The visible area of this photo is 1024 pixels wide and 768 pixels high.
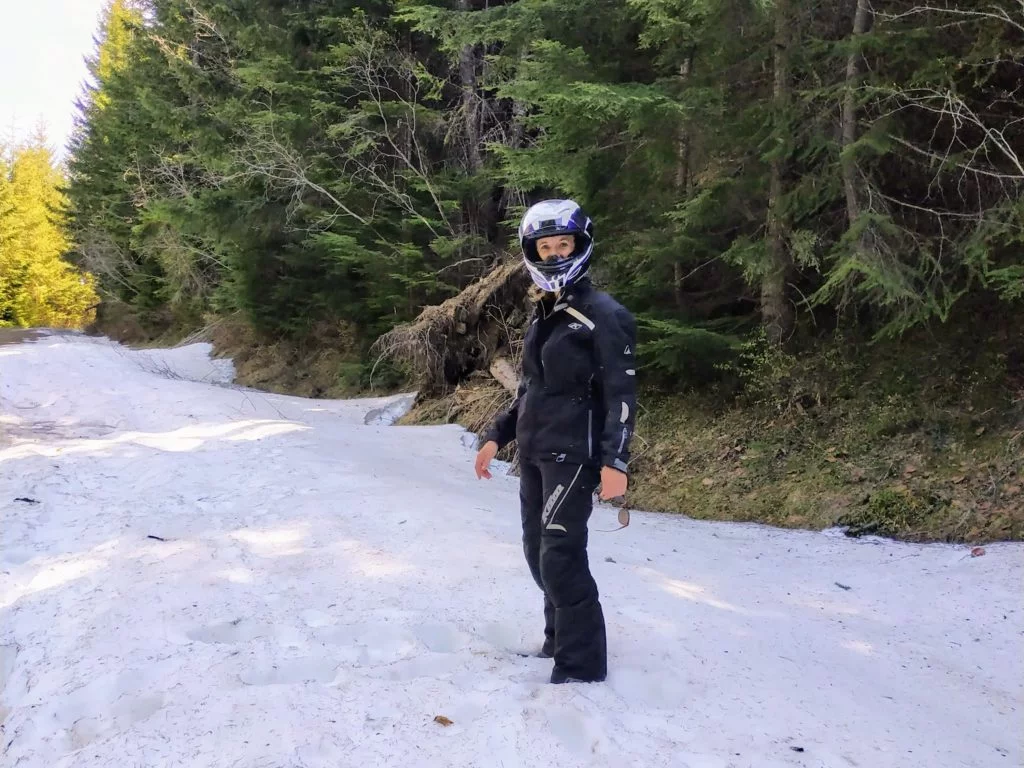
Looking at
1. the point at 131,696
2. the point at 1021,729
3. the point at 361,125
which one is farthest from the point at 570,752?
the point at 361,125

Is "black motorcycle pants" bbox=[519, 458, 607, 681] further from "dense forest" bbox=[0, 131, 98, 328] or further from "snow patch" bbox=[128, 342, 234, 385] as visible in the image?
"dense forest" bbox=[0, 131, 98, 328]

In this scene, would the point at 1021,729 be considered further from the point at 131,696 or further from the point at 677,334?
the point at 677,334

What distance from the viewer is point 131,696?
3.04m

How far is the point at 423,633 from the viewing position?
144 inches

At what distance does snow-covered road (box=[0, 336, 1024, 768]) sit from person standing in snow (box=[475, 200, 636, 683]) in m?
0.27

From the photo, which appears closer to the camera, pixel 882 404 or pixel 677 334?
pixel 882 404

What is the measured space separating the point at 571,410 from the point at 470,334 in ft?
29.4

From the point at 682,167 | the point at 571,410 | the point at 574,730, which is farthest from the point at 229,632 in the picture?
the point at 682,167

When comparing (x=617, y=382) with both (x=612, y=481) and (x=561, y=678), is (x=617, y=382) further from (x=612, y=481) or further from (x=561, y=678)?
(x=561, y=678)

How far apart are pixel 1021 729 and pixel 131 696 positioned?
3991mm

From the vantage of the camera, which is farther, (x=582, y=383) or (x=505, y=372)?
(x=505, y=372)

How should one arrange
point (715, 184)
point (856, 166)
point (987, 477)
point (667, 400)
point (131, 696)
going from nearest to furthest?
point (131, 696), point (987, 477), point (856, 166), point (715, 184), point (667, 400)

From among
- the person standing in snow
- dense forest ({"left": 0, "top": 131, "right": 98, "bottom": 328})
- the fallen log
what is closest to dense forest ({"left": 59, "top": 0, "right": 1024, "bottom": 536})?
the fallen log

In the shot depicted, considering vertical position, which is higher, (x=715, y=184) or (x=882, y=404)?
(x=715, y=184)
